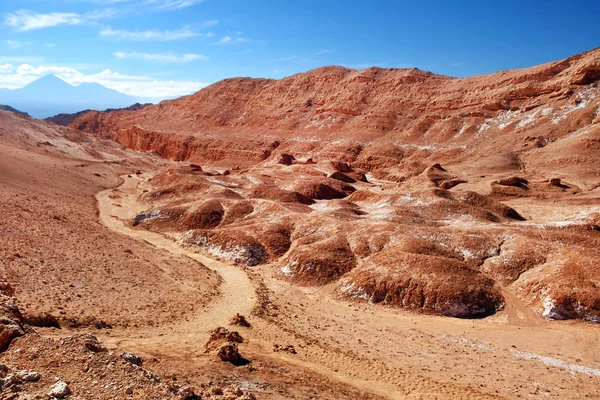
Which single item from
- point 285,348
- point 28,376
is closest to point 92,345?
point 28,376

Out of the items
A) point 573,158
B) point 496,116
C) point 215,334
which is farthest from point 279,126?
point 215,334

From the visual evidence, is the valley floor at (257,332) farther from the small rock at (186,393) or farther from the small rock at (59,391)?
the small rock at (186,393)

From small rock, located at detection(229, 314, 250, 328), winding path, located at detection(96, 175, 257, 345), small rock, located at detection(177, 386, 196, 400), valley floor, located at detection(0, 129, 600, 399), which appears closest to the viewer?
small rock, located at detection(177, 386, 196, 400)

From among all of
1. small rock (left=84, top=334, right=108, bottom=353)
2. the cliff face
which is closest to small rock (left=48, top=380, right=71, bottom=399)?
small rock (left=84, top=334, right=108, bottom=353)

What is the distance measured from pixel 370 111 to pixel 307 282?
78.7 m

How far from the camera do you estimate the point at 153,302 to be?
22141mm

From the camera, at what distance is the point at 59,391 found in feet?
32.3

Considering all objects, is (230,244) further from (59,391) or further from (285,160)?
(285,160)

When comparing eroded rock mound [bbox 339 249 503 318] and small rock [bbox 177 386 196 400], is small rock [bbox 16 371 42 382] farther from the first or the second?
eroded rock mound [bbox 339 249 503 318]

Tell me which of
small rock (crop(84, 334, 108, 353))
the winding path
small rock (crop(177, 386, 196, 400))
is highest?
small rock (crop(84, 334, 108, 353))

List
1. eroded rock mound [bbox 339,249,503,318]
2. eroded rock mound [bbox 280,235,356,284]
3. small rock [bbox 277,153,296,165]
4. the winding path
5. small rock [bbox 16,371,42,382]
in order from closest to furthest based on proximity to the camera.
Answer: small rock [bbox 16,371,42,382] < the winding path < eroded rock mound [bbox 339,249,503,318] < eroded rock mound [bbox 280,235,356,284] < small rock [bbox 277,153,296,165]

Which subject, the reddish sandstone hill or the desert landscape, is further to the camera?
the reddish sandstone hill

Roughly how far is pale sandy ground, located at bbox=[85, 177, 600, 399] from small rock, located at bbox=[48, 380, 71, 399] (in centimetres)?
425

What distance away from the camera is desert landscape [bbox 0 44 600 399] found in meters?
14.7
